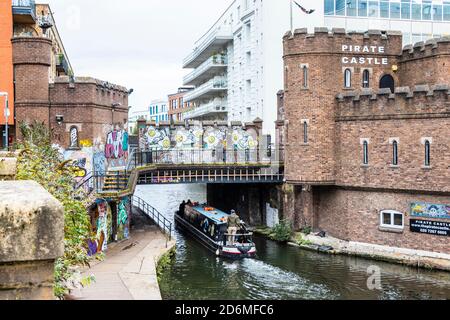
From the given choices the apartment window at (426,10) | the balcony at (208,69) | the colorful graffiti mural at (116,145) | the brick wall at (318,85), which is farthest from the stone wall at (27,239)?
the balcony at (208,69)

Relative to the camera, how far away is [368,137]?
32.1 metres

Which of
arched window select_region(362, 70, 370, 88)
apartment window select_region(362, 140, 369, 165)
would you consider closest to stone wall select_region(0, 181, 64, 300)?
apartment window select_region(362, 140, 369, 165)

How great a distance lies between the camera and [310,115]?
1352 inches

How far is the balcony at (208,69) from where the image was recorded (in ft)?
225

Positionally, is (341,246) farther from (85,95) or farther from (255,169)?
(85,95)

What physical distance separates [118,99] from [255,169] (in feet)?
38.7

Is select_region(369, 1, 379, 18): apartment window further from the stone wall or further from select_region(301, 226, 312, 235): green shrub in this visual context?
the stone wall

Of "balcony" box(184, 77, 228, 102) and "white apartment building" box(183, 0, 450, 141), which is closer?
"white apartment building" box(183, 0, 450, 141)

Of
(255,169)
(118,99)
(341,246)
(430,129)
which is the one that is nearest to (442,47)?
(430,129)

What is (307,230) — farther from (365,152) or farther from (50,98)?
(50,98)

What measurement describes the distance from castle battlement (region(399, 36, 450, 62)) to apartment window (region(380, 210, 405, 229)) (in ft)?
30.7

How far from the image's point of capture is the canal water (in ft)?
78.3

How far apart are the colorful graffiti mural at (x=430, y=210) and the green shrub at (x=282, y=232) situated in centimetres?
841

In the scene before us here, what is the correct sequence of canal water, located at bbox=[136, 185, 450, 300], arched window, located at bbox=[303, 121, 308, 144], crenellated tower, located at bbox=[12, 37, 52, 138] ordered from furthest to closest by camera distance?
arched window, located at bbox=[303, 121, 308, 144] → crenellated tower, located at bbox=[12, 37, 52, 138] → canal water, located at bbox=[136, 185, 450, 300]
